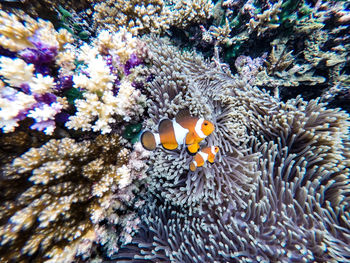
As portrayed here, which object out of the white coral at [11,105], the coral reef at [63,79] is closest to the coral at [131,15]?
the coral reef at [63,79]

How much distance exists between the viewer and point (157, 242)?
6.70 feet

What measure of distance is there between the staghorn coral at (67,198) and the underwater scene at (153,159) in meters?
0.01

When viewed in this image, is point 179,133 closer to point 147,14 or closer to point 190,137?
point 190,137

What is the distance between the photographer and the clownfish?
5.14 feet

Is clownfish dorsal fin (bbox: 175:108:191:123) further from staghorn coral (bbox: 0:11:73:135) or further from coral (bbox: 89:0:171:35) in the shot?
coral (bbox: 89:0:171:35)

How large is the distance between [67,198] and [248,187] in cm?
190

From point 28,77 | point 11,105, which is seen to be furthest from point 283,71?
point 11,105

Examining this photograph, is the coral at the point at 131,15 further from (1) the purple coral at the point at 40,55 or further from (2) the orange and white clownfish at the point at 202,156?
(2) the orange and white clownfish at the point at 202,156

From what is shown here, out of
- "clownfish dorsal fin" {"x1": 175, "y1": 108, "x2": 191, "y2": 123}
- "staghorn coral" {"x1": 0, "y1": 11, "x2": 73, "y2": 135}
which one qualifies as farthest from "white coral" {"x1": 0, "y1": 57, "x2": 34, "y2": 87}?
"clownfish dorsal fin" {"x1": 175, "y1": 108, "x2": 191, "y2": 123}

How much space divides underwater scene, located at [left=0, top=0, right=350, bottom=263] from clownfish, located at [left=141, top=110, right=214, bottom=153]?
12 mm

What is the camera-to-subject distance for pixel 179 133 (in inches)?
62.9

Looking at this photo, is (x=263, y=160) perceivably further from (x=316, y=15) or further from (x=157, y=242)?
(x=316, y=15)

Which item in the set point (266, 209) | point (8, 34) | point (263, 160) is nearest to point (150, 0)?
point (8, 34)

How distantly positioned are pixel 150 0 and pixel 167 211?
333 centimetres
